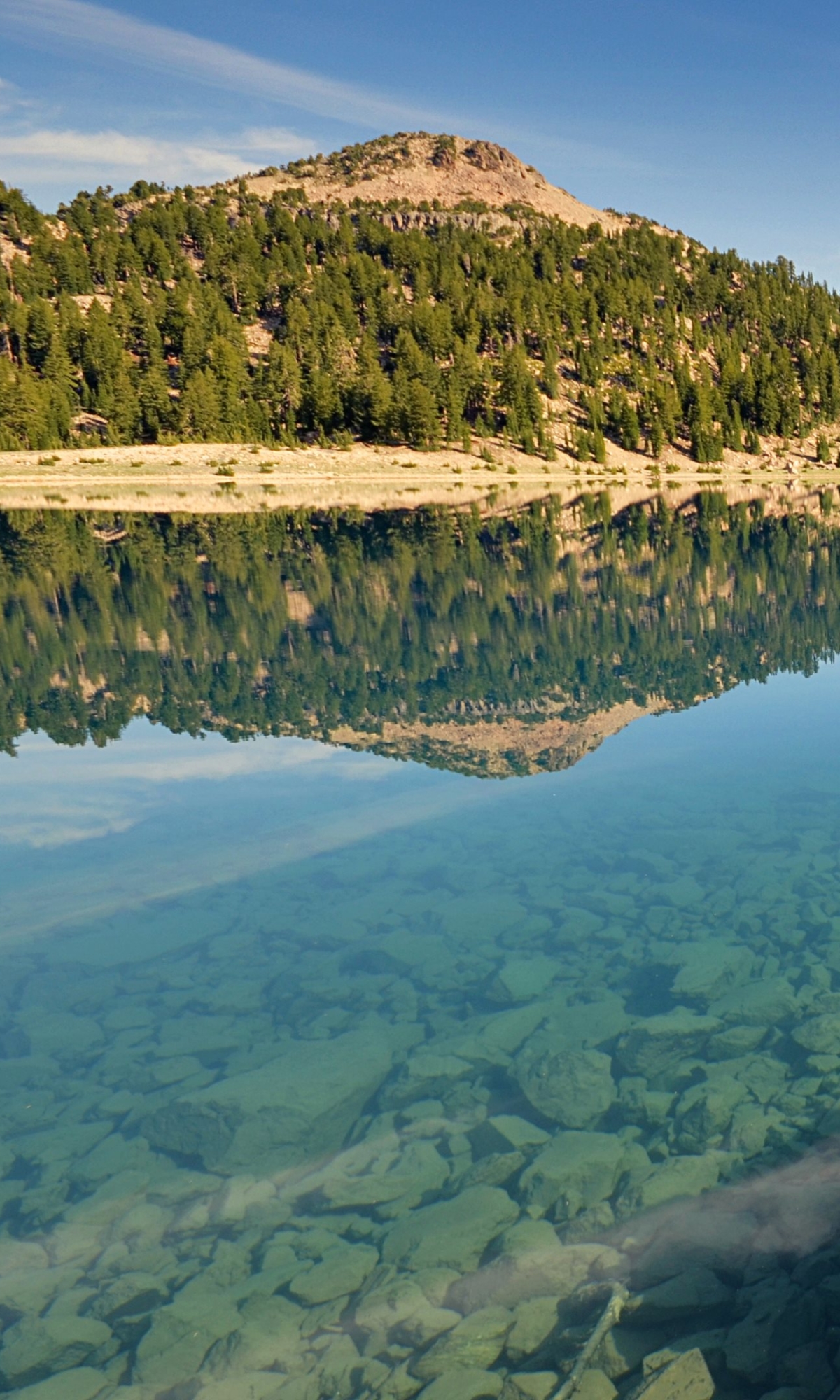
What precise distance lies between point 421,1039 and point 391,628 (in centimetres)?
2020

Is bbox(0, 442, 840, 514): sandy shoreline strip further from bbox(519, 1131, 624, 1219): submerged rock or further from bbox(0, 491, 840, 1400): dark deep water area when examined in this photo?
bbox(519, 1131, 624, 1219): submerged rock

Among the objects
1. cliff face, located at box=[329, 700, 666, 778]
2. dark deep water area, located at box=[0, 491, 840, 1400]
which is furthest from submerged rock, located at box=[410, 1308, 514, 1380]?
cliff face, located at box=[329, 700, 666, 778]

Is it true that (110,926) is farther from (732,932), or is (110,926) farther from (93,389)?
(93,389)

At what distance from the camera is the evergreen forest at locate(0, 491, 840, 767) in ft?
67.7

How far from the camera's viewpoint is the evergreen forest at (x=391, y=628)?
2064 centimetres

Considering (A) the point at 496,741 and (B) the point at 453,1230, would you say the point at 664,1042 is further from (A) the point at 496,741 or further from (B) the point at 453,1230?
(A) the point at 496,741

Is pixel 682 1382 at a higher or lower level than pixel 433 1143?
lower

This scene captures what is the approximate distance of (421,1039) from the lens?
29.2ft

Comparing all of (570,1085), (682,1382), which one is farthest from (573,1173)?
(682,1382)

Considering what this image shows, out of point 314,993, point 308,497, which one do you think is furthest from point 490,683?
point 308,497

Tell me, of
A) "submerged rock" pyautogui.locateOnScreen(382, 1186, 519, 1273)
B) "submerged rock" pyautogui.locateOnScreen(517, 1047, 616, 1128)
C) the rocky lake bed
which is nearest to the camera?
the rocky lake bed

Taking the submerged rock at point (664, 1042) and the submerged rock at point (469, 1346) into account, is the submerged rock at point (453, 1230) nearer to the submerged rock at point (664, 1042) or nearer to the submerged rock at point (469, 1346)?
the submerged rock at point (469, 1346)

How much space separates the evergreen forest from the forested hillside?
78.7 m

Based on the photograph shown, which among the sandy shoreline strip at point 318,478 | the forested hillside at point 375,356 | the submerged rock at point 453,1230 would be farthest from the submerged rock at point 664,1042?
the forested hillside at point 375,356
